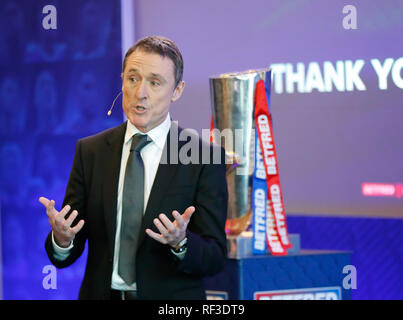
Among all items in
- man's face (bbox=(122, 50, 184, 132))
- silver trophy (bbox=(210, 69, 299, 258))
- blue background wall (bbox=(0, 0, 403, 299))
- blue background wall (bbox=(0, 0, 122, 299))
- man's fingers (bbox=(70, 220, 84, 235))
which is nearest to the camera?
man's fingers (bbox=(70, 220, 84, 235))

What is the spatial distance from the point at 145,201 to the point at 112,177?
12cm

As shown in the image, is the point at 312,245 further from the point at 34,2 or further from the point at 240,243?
the point at 34,2

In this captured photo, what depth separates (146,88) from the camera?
85.4 inches

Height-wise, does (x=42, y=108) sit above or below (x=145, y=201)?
above

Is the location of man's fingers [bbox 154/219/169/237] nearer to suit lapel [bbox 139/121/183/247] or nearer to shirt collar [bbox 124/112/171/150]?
suit lapel [bbox 139/121/183/247]

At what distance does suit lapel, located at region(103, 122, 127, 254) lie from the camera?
81.7 inches

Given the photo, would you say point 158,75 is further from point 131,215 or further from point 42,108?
point 42,108

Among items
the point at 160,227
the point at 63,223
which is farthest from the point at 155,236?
the point at 63,223

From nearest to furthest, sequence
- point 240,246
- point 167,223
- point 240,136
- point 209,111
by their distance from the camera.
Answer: point 167,223 → point 240,246 → point 240,136 → point 209,111

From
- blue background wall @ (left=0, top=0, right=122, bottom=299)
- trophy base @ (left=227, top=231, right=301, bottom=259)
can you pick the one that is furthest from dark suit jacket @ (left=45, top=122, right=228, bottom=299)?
blue background wall @ (left=0, top=0, right=122, bottom=299)

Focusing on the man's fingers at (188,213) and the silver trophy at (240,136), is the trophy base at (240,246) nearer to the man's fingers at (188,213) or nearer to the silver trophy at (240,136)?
the silver trophy at (240,136)

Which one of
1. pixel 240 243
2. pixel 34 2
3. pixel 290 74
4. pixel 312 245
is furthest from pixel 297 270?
pixel 34 2

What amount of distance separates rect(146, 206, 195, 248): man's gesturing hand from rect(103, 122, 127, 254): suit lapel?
7.1 inches
